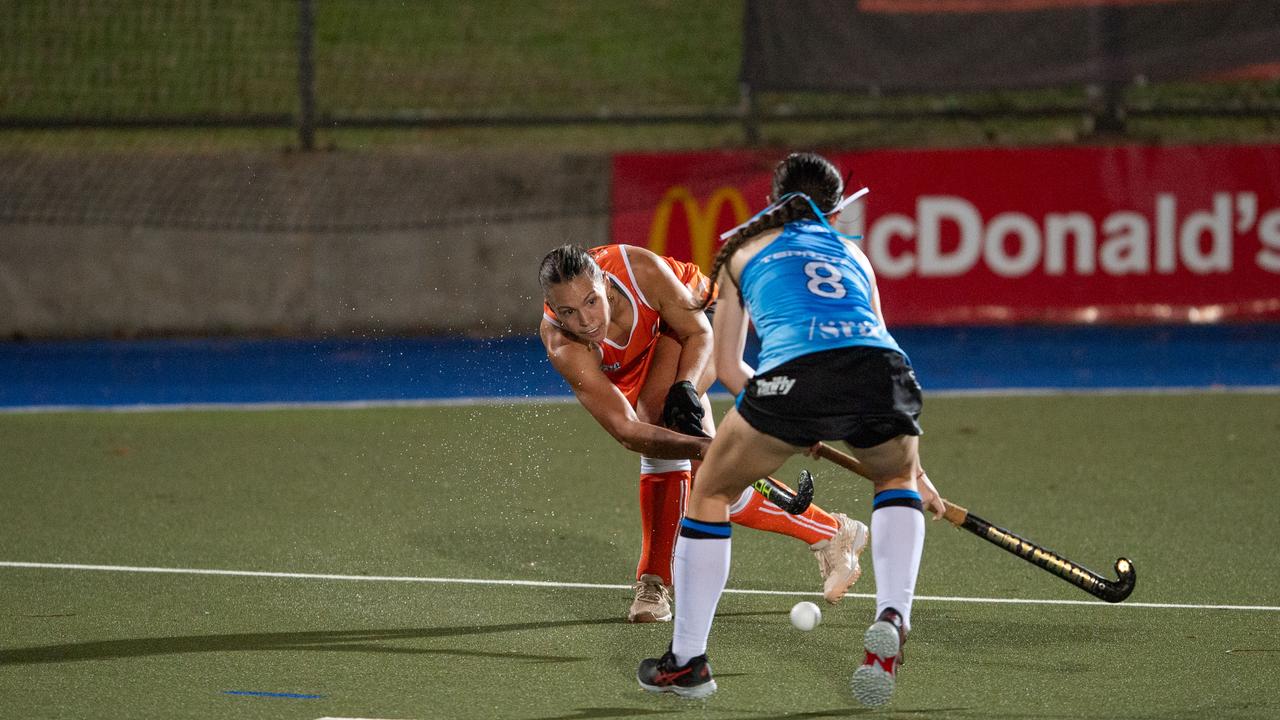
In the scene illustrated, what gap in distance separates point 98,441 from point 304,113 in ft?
14.7

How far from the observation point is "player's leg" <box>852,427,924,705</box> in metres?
4.18

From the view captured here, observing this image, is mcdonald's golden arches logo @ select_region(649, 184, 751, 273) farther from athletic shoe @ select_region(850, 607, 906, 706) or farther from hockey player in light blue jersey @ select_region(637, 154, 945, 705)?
athletic shoe @ select_region(850, 607, 906, 706)

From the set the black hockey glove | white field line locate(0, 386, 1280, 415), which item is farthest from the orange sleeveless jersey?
white field line locate(0, 386, 1280, 415)

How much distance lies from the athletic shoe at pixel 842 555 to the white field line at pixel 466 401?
14.1 feet

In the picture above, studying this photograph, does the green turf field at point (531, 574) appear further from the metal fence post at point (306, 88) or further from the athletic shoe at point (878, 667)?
the metal fence post at point (306, 88)

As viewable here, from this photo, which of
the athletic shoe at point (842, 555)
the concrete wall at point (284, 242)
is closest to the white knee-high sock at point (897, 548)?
the athletic shoe at point (842, 555)

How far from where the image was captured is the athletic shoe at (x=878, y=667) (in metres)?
4.17

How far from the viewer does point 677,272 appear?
5.96 meters

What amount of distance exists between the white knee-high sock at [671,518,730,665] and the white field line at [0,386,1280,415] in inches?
208

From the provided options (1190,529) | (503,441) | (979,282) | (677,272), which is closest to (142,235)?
(503,441)

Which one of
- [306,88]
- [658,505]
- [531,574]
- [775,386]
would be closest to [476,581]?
[531,574]

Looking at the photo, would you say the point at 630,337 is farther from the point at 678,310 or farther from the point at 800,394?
the point at 800,394

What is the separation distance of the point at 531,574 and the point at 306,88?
741 cm

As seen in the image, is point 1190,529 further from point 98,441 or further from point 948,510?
point 98,441
